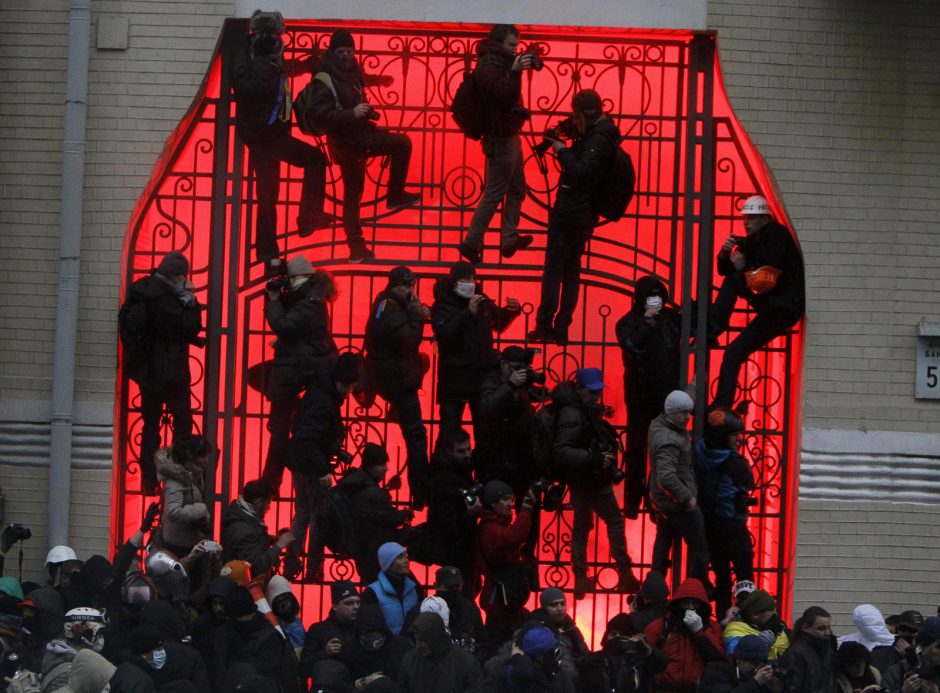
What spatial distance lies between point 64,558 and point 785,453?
5662 millimetres

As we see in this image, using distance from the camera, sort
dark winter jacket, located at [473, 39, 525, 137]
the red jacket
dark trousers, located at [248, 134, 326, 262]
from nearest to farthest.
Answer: the red jacket, dark winter jacket, located at [473, 39, 525, 137], dark trousers, located at [248, 134, 326, 262]

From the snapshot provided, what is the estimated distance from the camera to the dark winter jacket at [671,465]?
48.1 ft

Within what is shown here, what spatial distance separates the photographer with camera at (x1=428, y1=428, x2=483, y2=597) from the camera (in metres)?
14.4

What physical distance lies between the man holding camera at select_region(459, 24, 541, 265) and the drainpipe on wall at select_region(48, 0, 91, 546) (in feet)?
9.88

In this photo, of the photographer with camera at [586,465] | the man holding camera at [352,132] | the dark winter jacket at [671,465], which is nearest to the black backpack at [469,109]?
the man holding camera at [352,132]

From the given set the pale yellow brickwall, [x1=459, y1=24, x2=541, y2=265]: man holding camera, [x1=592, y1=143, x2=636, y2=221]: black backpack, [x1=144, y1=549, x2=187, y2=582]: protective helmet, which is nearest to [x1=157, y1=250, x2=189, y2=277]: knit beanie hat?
[x1=459, y1=24, x2=541, y2=265]: man holding camera

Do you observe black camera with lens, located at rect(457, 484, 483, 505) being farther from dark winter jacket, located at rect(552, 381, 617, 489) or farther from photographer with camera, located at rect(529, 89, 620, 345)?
photographer with camera, located at rect(529, 89, 620, 345)

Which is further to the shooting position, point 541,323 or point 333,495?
point 541,323

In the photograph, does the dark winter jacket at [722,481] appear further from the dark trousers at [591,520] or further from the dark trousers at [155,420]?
the dark trousers at [155,420]

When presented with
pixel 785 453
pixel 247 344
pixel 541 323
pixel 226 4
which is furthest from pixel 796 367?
pixel 226 4

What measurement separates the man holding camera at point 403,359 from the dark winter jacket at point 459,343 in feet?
0.60

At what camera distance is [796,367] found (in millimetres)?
15555

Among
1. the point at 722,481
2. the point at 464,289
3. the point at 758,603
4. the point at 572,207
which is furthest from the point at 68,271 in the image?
the point at 758,603

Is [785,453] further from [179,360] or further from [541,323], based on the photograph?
[179,360]
